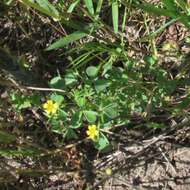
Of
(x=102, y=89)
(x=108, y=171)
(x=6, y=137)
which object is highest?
(x=102, y=89)

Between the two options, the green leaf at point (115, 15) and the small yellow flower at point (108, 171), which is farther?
the small yellow flower at point (108, 171)

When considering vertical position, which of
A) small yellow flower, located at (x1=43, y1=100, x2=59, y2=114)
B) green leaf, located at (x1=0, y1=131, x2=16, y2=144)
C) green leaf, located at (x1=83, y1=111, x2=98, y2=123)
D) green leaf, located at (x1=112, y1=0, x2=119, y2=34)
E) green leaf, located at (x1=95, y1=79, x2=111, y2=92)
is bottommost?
green leaf, located at (x1=0, y1=131, x2=16, y2=144)

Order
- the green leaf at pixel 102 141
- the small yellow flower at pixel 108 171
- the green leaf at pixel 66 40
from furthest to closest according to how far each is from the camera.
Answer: the small yellow flower at pixel 108 171 → the green leaf at pixel 102 141 → the green leaf at pixel 66 40

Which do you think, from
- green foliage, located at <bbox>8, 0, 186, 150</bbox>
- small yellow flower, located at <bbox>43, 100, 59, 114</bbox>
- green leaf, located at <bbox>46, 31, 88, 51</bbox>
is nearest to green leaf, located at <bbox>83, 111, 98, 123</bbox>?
green foliage, located at <bbox>8, 0, 186, 150</bbox>

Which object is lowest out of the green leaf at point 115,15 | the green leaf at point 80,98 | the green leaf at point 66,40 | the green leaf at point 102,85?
the green leaf at point 80,98

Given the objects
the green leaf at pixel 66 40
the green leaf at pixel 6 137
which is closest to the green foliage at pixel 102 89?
the green leaf at pixel 66 40

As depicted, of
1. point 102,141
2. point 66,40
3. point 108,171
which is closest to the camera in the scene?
point 66,40

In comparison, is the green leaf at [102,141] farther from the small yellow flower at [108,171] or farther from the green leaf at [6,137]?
the green leaf at [6,137]

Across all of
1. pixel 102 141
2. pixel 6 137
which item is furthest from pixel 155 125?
pixel 6 137

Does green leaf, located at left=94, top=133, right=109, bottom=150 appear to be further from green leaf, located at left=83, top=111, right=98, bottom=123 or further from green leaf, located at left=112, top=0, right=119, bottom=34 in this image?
green leaf, located at left=112, top=0, right=119, bottom=34

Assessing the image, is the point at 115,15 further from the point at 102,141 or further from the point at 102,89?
the point at 102,141

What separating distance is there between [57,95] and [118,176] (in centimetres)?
44

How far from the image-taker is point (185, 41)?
1875mm

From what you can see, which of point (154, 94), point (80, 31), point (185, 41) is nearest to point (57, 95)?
point (80, 31)
